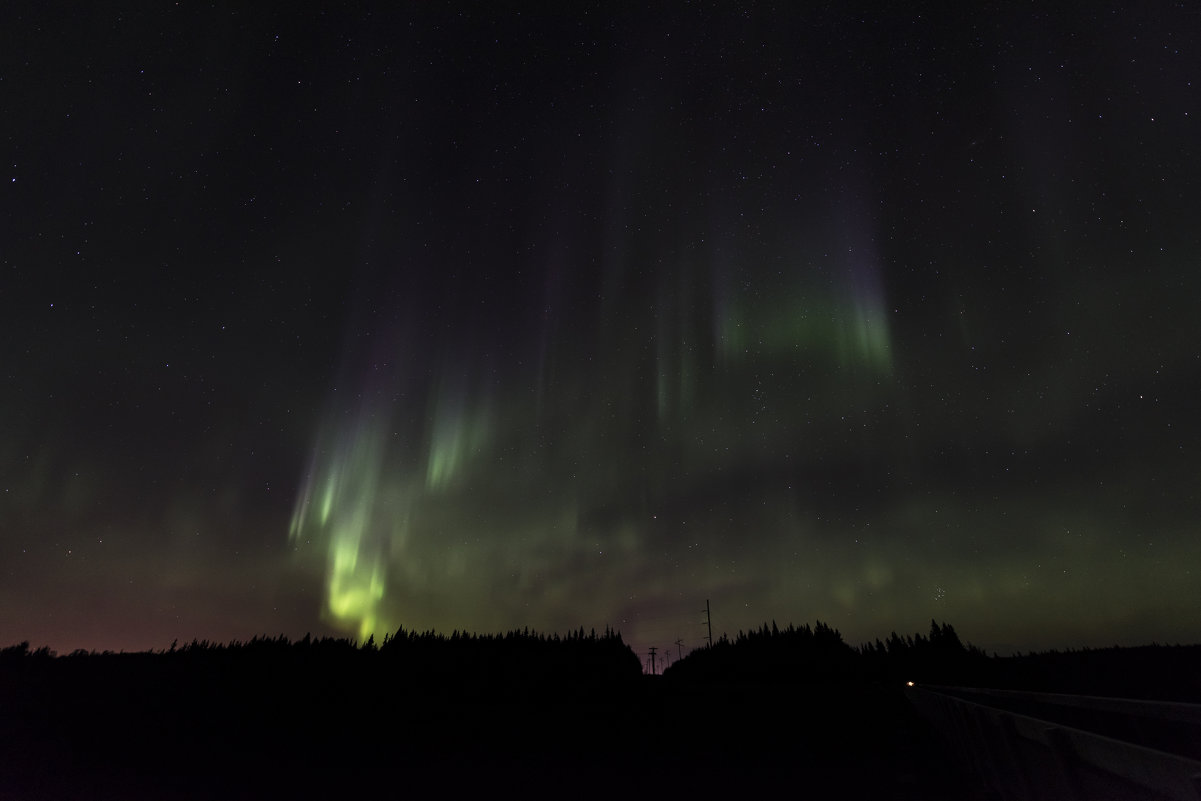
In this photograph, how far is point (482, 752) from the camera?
58.9 ft

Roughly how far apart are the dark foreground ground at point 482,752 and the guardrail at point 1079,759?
9.40 feet

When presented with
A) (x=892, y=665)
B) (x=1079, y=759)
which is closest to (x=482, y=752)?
(x=1079, y=759)

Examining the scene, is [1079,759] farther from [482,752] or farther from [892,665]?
[892,665]

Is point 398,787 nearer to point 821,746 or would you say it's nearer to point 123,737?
point 821,746

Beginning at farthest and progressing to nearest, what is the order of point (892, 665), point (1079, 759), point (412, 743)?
point (892, 665), point (412, 743), point (1079, 759)

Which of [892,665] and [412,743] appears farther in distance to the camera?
[892,665]

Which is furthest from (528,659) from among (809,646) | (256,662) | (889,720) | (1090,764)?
(1090,764)

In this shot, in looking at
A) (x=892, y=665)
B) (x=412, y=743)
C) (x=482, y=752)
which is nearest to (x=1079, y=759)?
(x=482, y=752)

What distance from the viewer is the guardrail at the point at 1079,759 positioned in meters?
2.83

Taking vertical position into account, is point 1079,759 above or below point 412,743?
above

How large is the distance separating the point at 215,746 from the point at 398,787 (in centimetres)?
1378

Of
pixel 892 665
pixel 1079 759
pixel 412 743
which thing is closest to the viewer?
pixel 1079 759

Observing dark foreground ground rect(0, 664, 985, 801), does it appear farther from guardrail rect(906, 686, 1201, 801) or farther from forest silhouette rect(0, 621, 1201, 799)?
guardrail rect(906, 686, 1201, 801)

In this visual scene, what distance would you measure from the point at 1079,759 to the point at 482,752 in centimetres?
1773
